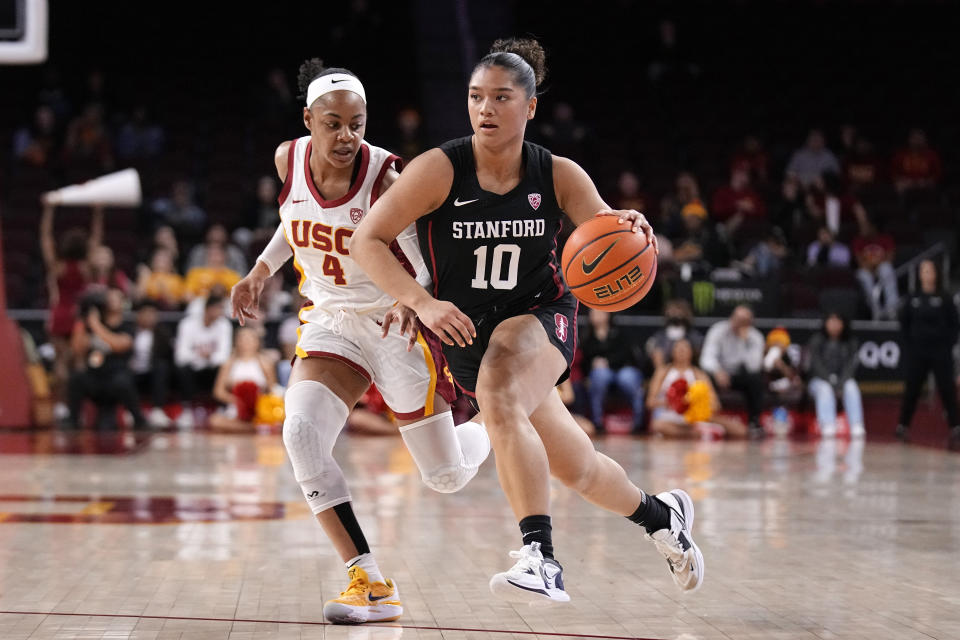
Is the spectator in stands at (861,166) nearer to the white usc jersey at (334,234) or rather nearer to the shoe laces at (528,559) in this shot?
the white usc jersey at (334,234)

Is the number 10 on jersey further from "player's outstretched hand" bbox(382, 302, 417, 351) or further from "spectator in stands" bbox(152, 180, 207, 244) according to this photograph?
"spectator in stands" bbox(152, 180, 207, 244)

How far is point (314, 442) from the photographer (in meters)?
4.13

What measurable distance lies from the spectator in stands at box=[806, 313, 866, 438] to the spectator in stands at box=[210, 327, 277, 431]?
530 centimetres

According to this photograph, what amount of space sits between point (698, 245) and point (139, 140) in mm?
7749

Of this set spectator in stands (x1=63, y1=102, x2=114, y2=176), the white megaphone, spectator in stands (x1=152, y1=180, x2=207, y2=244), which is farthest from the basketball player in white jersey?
spectator in stands (x1=63, y1=102, x2=114, y2=176)

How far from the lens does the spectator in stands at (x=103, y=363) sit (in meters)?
11.1

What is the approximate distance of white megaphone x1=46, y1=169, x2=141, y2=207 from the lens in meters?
12.9

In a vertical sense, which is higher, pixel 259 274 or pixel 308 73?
pixel 308 73

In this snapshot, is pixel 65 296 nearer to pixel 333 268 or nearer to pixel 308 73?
pixel 308 73

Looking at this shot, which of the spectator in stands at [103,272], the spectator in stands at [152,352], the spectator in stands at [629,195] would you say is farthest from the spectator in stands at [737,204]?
the spectator in stands at [103,272]

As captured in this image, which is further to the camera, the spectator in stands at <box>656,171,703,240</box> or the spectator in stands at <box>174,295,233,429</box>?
the spectator in stands at <box>656,171,703,240</box>

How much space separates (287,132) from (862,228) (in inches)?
311

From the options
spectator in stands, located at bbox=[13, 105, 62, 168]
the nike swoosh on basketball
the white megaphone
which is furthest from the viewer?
spectator in stands, located at bbox=[13, 105, 62, 168]

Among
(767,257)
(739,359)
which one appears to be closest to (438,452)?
(739,359)
